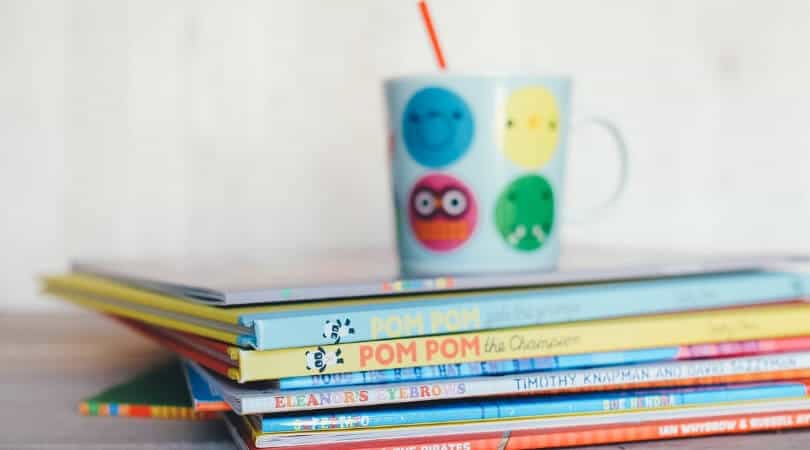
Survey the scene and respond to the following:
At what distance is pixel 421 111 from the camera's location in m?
0.65

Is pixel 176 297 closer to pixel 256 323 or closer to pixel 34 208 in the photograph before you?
pixel 256 323

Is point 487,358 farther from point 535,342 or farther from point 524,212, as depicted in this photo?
point 524,212

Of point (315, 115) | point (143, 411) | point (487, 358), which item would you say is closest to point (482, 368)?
point (487, 358)

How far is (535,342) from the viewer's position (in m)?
0.56

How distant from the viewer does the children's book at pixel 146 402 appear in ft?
2.09

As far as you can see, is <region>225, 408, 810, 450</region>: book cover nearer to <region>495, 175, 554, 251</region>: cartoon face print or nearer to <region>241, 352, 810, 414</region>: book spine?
<region>241, 352, 810, 414</region>: book spine

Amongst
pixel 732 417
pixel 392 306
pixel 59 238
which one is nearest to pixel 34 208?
pixel 59 238

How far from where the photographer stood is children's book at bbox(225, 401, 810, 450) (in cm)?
52

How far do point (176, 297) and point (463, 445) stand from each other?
0.64ft

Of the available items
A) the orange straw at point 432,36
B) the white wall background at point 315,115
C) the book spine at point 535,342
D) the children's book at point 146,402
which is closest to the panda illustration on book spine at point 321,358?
the book spine at point 535,342

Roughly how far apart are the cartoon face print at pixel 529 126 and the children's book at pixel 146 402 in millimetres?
254

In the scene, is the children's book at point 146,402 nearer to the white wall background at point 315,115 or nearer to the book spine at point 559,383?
the book spine at point 559,383

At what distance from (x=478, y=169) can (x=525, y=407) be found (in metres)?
0.17

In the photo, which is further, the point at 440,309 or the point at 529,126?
the point at 529,126
